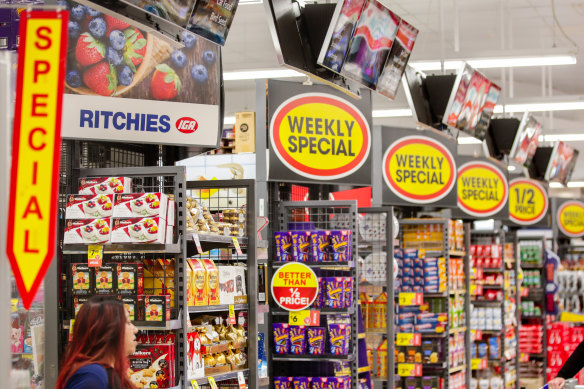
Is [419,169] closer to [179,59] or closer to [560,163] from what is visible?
[179,59]

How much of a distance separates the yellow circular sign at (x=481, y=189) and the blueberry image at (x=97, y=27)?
278 inches

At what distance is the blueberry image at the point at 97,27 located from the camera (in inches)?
182

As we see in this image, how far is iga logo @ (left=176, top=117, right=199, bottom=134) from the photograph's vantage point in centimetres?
507

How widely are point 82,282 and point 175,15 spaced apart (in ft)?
4.48

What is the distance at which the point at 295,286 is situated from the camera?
6547 mm

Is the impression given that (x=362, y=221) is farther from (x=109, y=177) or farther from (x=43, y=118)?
(x=43, y=118)

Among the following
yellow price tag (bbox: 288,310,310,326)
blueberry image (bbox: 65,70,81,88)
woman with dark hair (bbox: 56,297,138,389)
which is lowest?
yellow price tag (bbox: 288,310,310,326)

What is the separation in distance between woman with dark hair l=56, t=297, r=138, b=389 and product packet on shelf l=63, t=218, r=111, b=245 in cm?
106

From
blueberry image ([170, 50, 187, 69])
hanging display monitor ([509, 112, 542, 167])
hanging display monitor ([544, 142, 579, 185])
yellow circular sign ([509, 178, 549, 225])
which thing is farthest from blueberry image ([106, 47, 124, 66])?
yellow circular sign ([509, 178, 549, 225])

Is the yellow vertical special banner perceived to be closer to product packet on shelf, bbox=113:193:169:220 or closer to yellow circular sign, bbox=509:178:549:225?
product packet on shelf, bbox=113:193:169:220

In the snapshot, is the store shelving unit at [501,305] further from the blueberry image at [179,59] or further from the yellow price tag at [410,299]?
the blueberry image at [179,59]

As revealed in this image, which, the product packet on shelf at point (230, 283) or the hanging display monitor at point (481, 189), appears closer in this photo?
the product packet on shelf at point (230, 283)

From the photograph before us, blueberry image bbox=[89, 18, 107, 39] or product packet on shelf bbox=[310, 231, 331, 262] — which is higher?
blueberry image bbox=[89, 18, 107, 39]

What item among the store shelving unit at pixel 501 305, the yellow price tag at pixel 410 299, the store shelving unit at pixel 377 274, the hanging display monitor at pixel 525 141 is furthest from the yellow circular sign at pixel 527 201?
the store shelving unit at pixel 377 274
